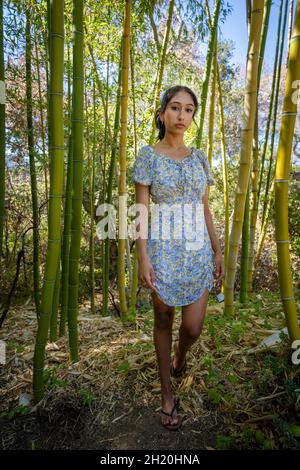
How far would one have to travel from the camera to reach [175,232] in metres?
1.49

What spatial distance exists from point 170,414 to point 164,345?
307 millimetres

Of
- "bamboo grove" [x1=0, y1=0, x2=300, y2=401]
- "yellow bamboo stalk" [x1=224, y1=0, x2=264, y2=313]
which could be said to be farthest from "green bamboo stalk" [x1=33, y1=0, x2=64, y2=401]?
"yellow bamboo stalk" [x1=224, y1=0, x2=264, y2=313]

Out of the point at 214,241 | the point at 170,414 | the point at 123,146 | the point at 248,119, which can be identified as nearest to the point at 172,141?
the point at 214,241

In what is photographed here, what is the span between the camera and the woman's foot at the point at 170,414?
1.50 metres

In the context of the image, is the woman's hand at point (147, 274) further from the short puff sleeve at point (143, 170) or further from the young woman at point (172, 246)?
the short puff sleeve at point (143, 170)

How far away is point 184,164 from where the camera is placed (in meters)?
1.50

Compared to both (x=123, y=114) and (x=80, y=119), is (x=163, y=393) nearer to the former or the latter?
(x=80, y=119)

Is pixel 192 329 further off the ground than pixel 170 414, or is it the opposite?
pixel 192 329

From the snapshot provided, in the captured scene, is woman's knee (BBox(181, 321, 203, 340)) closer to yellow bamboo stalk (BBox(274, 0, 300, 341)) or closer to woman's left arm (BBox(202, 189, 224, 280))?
woman's left arm (BBox(202, 189, 224, 280))

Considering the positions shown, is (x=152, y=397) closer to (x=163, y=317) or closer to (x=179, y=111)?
(x=163, y=317)

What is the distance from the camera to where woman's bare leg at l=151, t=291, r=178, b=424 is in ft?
4.91
